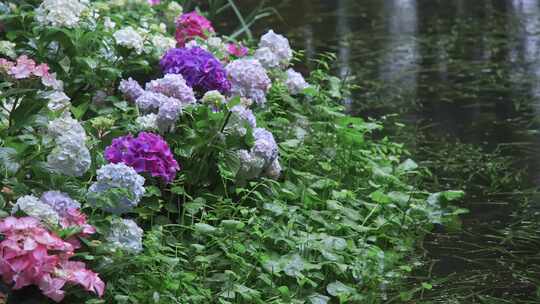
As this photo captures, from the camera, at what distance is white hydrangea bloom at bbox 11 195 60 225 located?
337 cm

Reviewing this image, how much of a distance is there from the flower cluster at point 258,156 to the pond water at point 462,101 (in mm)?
698

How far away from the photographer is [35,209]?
11.1 feet

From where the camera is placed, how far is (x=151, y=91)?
4.57 metres

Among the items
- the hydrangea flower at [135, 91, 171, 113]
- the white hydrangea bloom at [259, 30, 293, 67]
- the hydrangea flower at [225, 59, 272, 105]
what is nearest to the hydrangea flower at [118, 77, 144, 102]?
the hydrangea flower at [135, 91, 171, 113]

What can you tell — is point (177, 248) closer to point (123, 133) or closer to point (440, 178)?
point (123, 133)

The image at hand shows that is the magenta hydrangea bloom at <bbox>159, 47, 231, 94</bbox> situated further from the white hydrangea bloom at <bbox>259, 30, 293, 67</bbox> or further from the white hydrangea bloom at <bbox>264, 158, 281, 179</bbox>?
the white hydrangea bloom at <bbox>259, 30, 293, 67</bbox>

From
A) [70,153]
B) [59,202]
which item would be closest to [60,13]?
[70,153]

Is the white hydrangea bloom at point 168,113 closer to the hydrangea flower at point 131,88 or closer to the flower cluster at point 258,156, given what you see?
the flower cluster at point 258,156

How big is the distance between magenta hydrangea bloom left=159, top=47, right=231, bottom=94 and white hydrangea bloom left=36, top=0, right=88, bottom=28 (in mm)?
436

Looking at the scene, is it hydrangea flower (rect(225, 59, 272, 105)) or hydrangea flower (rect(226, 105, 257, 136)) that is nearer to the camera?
hydrangea flower (rect(226, 105, 257, 136))

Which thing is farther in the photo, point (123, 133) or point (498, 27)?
point (498, 27)

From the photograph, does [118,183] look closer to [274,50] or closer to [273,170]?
[273,170]

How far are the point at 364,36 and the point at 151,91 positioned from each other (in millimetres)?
4855

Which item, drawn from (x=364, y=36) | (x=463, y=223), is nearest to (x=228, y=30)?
(x=364, y=36)
